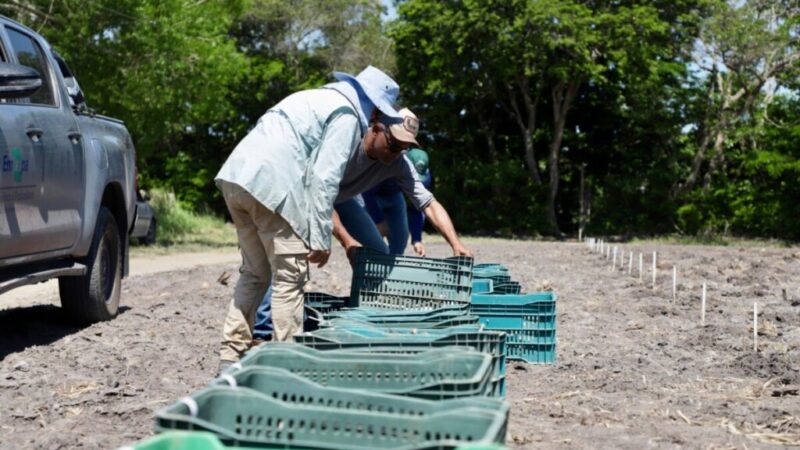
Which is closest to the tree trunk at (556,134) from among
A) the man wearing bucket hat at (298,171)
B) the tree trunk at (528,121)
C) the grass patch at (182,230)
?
the tree trunk at (528,121)

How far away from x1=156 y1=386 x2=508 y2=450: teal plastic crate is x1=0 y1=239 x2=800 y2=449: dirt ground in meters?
1.87

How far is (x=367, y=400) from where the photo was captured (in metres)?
3.43

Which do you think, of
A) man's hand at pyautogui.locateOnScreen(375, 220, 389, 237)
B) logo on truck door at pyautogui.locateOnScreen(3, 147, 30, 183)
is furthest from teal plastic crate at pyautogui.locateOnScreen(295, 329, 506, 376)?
man's hand at pyautogui.locateOnScreen(375, 220, 389, 237)

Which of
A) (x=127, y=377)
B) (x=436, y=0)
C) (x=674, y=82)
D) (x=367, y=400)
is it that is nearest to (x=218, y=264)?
(x=127, y=377)

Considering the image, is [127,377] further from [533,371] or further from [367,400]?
[367,400]

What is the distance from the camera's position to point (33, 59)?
7.99 m

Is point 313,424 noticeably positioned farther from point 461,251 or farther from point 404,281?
point 461,251

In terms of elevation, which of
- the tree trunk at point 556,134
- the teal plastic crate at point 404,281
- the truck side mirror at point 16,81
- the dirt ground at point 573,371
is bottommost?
the dirt ground at point 573,371

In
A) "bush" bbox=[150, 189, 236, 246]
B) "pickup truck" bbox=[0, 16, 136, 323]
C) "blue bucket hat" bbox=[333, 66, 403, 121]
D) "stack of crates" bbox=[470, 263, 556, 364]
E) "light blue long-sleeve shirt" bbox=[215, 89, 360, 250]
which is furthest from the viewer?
"bush" bbox=[150, 189, 236, 246]

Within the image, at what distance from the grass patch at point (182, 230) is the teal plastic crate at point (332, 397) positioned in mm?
17561

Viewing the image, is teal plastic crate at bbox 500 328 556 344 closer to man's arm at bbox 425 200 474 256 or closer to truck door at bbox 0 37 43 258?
man's arm at bbox 425 200 474 256

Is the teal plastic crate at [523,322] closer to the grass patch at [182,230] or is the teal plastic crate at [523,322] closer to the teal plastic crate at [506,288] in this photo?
the teal plastic crate at [506,288]

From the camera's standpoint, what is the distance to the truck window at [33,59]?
25.1 ft

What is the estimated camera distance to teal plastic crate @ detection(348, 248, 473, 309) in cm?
662
